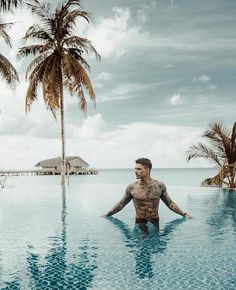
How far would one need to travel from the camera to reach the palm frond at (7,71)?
1925cm

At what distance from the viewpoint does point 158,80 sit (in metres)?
37.0

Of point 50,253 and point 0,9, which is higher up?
point 0,9

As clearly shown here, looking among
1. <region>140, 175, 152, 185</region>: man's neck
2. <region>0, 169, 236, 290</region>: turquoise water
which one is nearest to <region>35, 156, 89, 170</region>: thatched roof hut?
<region>0, 169, 236, 290</region>: turquoise water

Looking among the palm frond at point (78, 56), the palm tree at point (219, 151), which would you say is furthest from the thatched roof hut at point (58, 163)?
the palm tree at point (219, 151)

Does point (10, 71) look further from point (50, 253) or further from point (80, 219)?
point (50, 253)

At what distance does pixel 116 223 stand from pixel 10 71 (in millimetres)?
11624

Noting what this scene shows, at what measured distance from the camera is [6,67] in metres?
19.3

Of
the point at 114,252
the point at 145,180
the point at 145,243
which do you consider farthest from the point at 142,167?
the point at 114,252

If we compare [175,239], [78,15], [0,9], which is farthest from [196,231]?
[78,15]

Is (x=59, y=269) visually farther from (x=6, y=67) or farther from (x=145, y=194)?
(x=6, y=67)

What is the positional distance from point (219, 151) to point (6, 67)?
39.3 ft

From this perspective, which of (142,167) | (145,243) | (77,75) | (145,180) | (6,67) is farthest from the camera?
(77,75)

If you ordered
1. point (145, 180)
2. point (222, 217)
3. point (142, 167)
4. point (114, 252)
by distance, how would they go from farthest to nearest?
1. point (222, 217)
2. point (145, 180)
3. point (142, 167)
4. point (114, 252)

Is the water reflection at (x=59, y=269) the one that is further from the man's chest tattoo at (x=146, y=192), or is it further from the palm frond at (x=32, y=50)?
the palm frond at (x=32, y=50)
